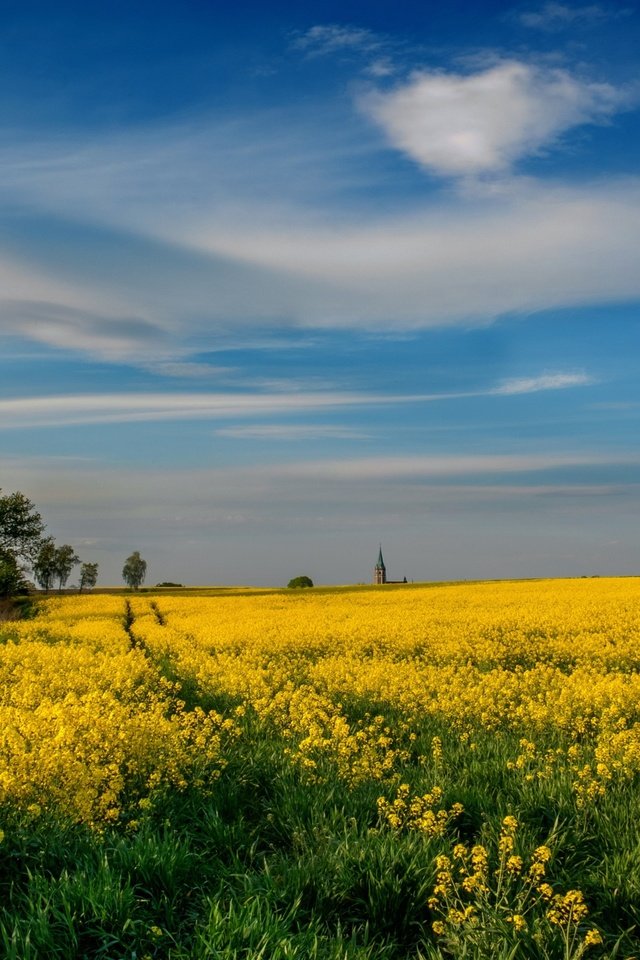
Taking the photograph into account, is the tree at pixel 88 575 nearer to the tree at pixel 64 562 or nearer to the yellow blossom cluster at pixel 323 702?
the tree at pixel 64 562

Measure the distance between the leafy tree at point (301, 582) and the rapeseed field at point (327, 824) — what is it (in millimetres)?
82252

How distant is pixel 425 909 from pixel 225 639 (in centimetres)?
1621

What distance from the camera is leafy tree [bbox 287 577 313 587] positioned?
95.2 m

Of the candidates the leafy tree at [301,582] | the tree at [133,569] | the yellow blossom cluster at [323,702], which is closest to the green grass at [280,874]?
the yellow blossom cluster at [323,702]

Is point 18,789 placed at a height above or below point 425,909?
above

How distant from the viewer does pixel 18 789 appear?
6980 mm

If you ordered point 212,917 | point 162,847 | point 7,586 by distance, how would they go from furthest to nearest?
point 7,586 → point 162,847 → point 212,917

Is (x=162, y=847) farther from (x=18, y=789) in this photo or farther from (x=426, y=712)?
(x=426, y=712)

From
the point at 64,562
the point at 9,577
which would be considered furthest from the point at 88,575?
the point at 9,577

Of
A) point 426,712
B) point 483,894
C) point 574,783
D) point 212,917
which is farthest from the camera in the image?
point 426,712

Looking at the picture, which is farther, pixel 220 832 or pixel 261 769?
pixel 261 769

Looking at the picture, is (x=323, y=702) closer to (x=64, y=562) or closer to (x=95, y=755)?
(x=95, y=755)

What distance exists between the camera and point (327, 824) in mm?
6684

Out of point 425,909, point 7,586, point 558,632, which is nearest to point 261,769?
point 425,909
